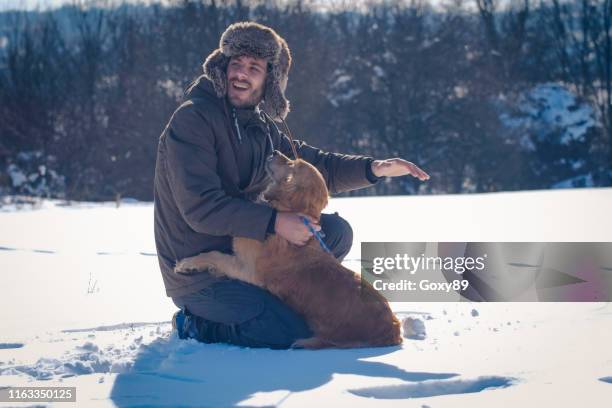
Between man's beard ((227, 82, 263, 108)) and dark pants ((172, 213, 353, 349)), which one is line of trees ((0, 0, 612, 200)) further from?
dark pants ((172, 213, 353, 349))

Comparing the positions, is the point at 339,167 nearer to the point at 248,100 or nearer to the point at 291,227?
the point at 248,100

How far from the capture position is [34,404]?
8.41 feet

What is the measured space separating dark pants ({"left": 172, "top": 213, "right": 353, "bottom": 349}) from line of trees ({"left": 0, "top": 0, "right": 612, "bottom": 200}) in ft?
59.4

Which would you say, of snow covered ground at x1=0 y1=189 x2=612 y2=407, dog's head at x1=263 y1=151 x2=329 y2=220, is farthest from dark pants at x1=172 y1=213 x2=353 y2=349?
dog's head at x1=263 y1=151 x2=329 y2=220

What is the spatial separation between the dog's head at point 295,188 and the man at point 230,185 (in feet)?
0.49

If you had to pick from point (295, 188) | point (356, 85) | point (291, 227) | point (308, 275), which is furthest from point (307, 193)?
point (356, 85)

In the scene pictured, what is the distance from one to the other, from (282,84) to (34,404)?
7.81 feet

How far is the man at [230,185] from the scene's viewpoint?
352 cm

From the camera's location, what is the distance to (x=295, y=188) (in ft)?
12.0

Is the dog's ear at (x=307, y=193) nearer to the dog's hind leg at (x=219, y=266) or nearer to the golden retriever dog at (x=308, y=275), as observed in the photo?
the golden retriever dog at (x=308, y=275)

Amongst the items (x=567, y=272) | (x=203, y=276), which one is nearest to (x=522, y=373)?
(x=203, y=276)

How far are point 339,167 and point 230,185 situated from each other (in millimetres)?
822

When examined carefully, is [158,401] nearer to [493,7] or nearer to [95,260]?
[95,260]

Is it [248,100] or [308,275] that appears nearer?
[308,275]
